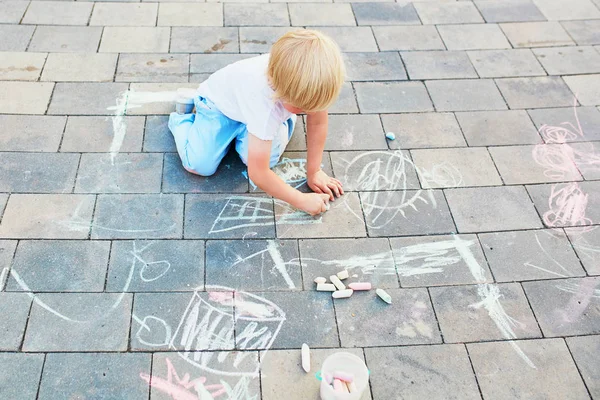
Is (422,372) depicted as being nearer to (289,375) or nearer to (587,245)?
(289,375)

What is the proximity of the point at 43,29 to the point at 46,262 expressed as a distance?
2143 millimetres

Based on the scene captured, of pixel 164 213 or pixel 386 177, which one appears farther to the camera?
pixel 386 177

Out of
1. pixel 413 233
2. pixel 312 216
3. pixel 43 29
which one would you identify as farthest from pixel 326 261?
pixel 43 29

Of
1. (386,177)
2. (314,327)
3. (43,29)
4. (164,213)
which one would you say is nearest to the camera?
(314,327)

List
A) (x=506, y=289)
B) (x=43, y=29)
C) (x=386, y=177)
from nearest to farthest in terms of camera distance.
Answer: (x=506, y=289) < (x=386, y=177) < (x=43, y=29)

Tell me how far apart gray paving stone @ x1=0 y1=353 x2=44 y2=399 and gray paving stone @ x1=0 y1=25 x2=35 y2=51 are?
94.8 inches

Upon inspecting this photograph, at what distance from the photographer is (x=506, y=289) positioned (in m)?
2.92

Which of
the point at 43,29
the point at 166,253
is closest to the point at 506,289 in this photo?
the point at 166,253

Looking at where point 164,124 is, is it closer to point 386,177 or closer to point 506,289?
point 386,177

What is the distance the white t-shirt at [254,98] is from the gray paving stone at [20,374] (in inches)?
55.5

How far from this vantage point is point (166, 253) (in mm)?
2938

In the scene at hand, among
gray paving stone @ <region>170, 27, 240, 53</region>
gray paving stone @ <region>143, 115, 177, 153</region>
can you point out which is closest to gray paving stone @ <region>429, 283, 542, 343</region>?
gray paving stone @ <region>143, 115, 177, 153</region>

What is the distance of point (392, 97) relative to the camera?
3.93 m

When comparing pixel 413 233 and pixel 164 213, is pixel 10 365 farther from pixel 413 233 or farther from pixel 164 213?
pixel 413 233
